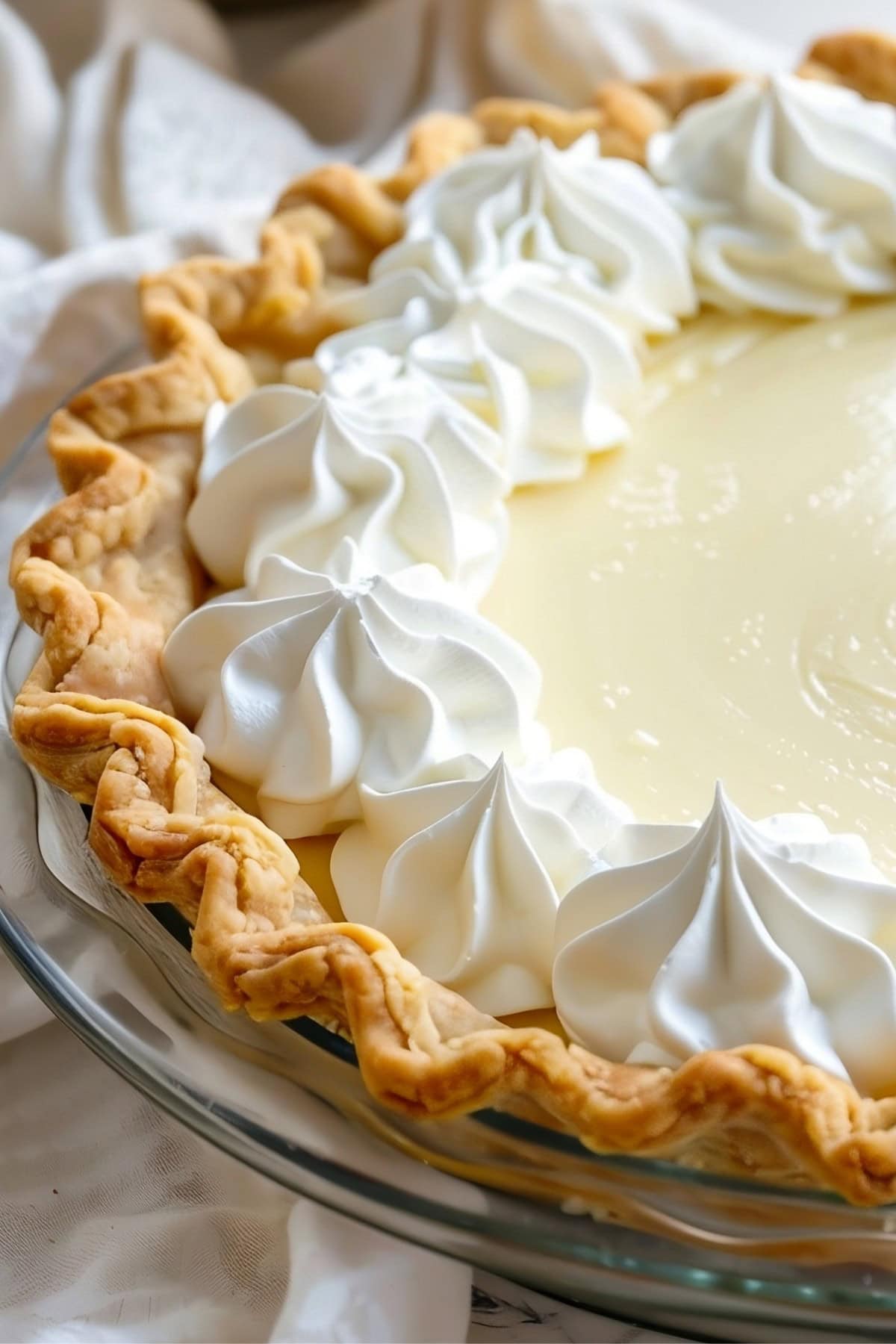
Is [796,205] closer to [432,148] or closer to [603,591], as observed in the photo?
[432,148]

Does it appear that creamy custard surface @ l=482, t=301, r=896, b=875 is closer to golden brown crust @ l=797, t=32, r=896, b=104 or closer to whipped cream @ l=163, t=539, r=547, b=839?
whipped cream @ l=163, t=539, r=547, b=839

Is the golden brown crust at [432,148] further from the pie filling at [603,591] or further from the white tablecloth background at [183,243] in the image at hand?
the white tablecloth background at [183,243]

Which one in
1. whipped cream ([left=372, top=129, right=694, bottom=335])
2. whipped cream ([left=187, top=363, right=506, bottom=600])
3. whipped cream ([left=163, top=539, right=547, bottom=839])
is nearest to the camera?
whipped cream ([left=163, top=539, right=547, bottom=839])

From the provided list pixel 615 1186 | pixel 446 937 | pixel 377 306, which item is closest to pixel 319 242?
pixel 377 306

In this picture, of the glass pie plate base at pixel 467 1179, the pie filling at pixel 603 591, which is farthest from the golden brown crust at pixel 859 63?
the glass pie plate base at pixel 467 1179

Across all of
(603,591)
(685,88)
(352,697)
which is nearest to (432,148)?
(685,88)

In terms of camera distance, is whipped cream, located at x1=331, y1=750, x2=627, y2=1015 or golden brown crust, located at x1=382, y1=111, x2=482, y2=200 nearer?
whipped cream, located at x1=331, y1=750, x2=627, y2=1015

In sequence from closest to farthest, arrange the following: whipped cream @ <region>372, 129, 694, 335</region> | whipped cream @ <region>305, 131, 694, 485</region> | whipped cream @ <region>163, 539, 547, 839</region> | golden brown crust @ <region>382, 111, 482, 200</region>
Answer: whipped cream @ <region>163, 539, 547, 839</region> → whipped cream @ <region>305, 131, 694, 485</region> → whipped cream @ <region>372, 129, 694, 335</region> → golden brown crust @ <region>382, 111, 482, 200</region>

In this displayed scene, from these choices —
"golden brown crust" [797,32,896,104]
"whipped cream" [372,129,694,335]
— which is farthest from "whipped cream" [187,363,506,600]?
"golden brown crust" [797,32,896,104]
